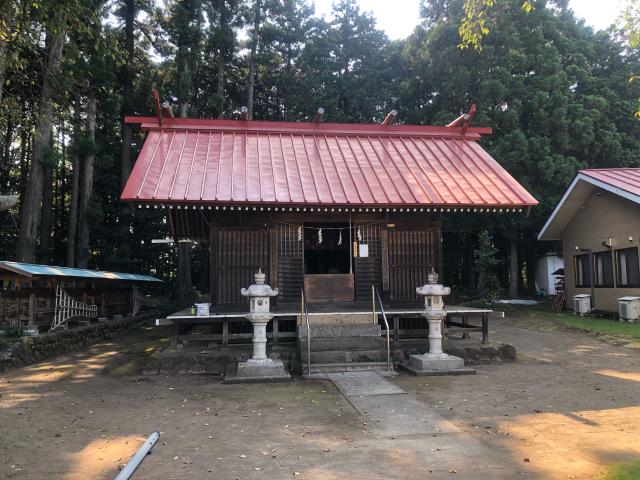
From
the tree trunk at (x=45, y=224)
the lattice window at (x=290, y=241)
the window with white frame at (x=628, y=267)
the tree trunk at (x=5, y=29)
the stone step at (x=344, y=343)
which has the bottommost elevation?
the stone step at (x=344, y=343)

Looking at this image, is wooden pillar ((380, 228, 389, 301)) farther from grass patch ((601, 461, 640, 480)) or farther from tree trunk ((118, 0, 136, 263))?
tree trunk ((118, 0, 136, 263))

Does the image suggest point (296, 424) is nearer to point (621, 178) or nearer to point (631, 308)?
point (631, 308)

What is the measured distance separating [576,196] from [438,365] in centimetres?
1241

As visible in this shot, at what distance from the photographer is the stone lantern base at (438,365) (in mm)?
8938

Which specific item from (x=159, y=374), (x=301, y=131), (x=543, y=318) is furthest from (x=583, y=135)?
(x=159, y=374)

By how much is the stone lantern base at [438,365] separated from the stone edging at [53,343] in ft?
27.0

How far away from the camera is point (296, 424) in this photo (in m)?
5.89

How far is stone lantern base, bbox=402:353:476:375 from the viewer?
8938mm

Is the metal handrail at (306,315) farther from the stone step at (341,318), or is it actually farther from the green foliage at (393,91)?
the green foliage at (393,91)

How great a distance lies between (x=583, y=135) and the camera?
20.8 metres

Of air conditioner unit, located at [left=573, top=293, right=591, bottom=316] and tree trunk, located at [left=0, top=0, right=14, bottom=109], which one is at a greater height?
tree trunk, located at [left=0, top=0, right=14, bottom=109]

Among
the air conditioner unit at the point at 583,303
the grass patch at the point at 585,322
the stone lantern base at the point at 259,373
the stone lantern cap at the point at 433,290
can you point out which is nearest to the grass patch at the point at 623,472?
the stone lantern cap at the point at 433,290

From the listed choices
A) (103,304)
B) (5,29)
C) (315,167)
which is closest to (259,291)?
(315,167)

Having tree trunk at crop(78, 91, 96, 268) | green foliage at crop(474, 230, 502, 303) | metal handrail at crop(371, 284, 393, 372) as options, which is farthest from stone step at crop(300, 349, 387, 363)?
tree trunk at crop(78, 91, 96, 268)
